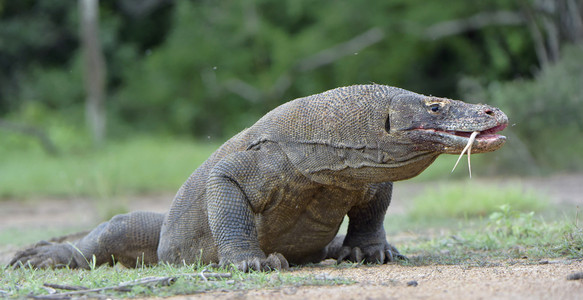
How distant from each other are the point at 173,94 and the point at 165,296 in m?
17.7

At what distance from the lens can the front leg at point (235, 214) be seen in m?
4.21

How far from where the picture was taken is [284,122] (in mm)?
4352

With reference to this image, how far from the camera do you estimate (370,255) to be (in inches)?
183

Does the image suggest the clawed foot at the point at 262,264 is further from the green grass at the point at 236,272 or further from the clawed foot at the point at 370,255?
the clawed foot at the point at 370,255

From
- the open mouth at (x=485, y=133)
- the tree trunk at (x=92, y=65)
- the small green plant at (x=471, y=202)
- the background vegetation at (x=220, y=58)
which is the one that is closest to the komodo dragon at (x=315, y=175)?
the open mouth at (x=485, y=133)

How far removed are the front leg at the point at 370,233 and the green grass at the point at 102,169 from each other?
19.6 ft

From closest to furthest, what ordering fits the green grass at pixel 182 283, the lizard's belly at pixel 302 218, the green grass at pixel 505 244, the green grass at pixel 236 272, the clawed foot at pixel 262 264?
the green grass at pixel 182 283
the green grass at pixel 236 272
the clawed foot at pixel 262 264
the lizard's belly at pixel 302 218
the green grass at pixel 505 244

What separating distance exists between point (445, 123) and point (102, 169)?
Answer: 1080cm

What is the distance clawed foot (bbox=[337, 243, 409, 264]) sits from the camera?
463 cm

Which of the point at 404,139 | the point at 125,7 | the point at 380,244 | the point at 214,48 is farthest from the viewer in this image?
the point at 125,7

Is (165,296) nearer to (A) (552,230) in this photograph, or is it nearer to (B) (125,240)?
(B) (125,240)

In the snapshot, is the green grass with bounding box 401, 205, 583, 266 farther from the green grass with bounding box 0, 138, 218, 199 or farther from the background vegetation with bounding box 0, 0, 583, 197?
the background vegetation with bounding box 0, 0, 583, 197

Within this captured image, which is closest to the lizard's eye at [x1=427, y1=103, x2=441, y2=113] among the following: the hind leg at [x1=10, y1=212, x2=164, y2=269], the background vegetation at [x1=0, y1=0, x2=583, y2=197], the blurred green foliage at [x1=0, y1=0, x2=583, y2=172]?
the hind leg at [x1=10, y1=212, x2=164, y2=269]

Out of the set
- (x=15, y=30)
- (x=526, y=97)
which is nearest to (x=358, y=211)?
(x=526, y=97)
